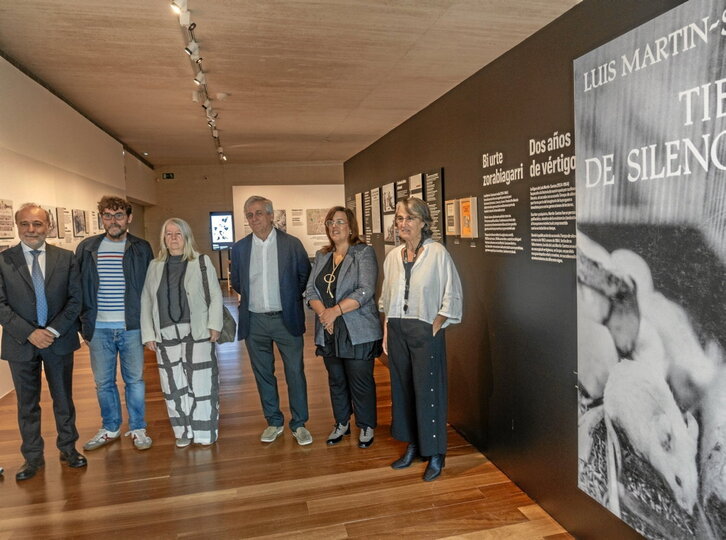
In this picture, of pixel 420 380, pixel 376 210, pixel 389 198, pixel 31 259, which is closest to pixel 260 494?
pixel 420 380

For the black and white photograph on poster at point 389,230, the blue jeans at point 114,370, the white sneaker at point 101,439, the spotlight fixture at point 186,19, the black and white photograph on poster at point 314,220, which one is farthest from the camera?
the black and white photograph on poster at point 314,220

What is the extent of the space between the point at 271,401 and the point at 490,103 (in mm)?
2584

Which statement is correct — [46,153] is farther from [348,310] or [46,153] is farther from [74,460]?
[348,310]

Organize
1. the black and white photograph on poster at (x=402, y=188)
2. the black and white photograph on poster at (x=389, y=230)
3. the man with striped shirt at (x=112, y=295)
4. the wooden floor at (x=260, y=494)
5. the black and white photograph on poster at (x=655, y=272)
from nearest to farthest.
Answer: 1. the black and white photograph on poster at (x=655, y=272)
2. the wooden floor at (x=260, y=494)
3. the man with striped shirt at (x=112, y=295)
4. the black and white photograph on poster at (x=402, y=188)
5. the black and white photograph on poster at (x=389, y=230)

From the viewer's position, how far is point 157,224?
15562mm

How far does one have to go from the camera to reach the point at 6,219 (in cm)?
523

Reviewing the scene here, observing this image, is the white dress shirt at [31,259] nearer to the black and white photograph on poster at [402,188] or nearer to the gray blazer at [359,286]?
the gray blazer at [359,286]

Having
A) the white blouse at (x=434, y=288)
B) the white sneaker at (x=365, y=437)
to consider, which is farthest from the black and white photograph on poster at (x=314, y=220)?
the white blouse at (x=434, y=288)

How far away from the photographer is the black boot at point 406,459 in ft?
A: 11.0

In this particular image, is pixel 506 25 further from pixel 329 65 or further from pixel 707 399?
pixel 707 399

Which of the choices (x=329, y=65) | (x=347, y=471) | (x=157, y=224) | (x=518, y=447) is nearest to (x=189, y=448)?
(x=347, y=471)

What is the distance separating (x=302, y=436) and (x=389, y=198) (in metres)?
2.67

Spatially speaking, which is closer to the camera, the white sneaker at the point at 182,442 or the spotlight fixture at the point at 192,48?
the white sneaker at the point at 182,442

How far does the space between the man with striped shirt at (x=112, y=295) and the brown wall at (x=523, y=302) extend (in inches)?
91.0
